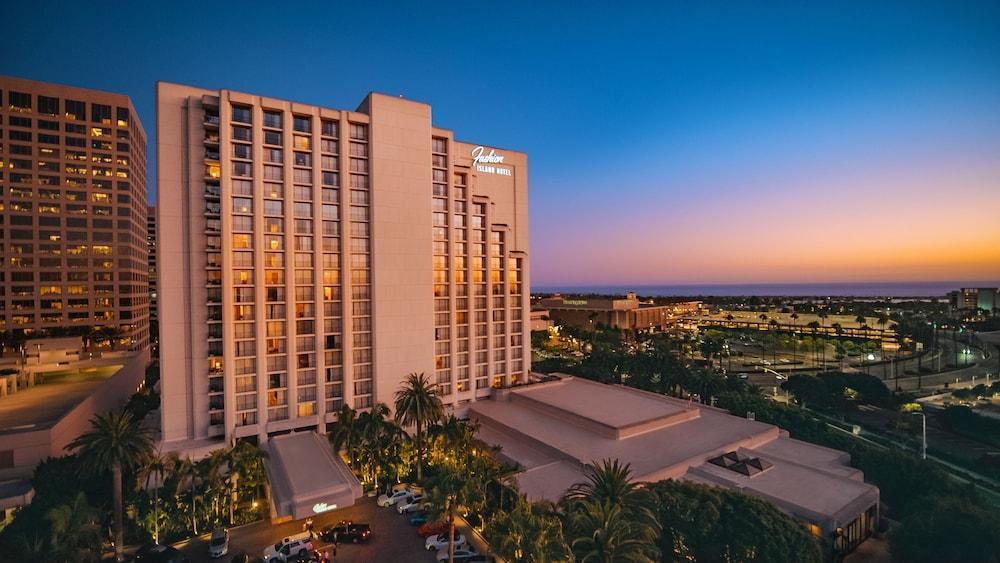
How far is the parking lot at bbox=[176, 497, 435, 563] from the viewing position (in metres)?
35.3

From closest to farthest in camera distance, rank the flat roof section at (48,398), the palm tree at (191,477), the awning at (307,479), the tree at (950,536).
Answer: the tree at (950,536) → the awning at (307,479) → the palm tree at (191,477) → the flat roof section at (48,398)

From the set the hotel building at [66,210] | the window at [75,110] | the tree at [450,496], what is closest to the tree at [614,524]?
the tree at [450,496]

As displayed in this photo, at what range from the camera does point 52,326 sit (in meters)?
105

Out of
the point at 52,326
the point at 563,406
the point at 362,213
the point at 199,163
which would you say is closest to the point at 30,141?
the point at 52,326

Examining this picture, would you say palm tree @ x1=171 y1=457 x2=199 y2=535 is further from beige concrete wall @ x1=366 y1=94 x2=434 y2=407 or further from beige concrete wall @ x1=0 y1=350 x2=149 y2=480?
beige concrete wall @ x1=366 y1=94 x2=434 y2=407

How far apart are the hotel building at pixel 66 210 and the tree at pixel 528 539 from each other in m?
128

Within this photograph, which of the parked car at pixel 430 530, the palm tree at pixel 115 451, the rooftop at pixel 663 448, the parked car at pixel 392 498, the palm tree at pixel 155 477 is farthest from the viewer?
the parked car at pixel 392 498

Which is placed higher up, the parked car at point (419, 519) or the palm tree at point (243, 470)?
the palm tree at point (243, 470)

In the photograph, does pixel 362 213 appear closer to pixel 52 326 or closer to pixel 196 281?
pixel 196 281

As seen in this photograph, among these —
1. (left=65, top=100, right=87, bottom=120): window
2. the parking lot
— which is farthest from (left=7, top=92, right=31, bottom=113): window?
the parking lot

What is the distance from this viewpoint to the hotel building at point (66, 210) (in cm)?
10131

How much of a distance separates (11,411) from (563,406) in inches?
2896

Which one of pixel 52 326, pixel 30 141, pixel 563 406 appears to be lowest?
pixel 563 406

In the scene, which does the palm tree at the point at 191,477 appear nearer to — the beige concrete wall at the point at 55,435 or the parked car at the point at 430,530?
the beige concrete wall at the point at 55,435
